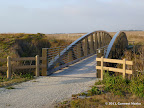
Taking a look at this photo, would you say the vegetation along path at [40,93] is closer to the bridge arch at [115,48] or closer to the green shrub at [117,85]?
the green shrub at [117,85]

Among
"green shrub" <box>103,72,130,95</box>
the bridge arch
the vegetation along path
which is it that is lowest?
the vegetation along path

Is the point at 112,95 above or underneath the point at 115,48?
underneath

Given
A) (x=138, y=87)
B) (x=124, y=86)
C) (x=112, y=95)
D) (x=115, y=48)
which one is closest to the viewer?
(x=112, y=95)

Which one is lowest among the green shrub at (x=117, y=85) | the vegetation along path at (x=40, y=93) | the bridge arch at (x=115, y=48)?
the vegetation along path at (x=40, y=93)

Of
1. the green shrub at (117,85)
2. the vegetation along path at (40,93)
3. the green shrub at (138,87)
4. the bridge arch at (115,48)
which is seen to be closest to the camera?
the vegetation along path at (40,93)

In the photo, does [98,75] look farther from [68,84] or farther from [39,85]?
[39,85]

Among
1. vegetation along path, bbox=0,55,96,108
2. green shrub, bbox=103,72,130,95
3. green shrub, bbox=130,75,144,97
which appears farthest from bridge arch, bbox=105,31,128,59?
green shrub, bbox=130,75,144,97

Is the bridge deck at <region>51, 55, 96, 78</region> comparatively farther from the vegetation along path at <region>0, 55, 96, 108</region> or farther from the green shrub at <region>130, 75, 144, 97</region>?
the green shrub at <region>130, 75, 144, 97</region>

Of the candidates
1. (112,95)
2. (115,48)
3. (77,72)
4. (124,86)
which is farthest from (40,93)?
(115,48)

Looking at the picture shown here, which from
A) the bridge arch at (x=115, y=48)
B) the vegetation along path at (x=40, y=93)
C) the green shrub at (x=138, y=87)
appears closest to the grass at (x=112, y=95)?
the green shrub at (x=138, y=87)

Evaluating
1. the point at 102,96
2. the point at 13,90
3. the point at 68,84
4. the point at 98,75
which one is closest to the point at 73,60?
the point at 98,75

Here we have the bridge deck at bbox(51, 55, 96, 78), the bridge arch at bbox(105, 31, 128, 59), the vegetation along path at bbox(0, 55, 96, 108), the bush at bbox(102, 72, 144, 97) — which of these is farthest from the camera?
the bridge arch at bbox(105, 31, 128, 59)

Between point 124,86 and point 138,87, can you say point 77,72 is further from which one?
point 138,87

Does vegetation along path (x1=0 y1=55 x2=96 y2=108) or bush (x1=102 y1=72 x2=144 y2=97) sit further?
bush (x1=102 y1=72 x2=144 y2=97)
